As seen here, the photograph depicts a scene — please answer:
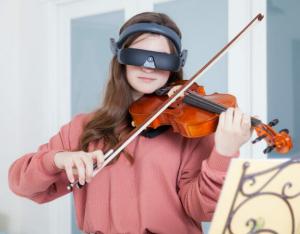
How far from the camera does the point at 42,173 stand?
1.11 meters

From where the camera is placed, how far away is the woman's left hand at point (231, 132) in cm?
91

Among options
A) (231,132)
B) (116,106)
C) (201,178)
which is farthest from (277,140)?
(116,106)

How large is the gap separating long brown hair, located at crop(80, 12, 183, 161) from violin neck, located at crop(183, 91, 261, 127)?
5.7 inches

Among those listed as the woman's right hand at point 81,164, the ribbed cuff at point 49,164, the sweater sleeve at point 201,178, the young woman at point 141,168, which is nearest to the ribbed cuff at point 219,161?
the sweater sleeve at point 201,178

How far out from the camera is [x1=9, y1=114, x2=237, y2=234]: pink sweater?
1099 millimetres

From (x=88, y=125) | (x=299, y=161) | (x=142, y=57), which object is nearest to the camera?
(x=299, y=161)

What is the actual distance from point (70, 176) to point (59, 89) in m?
1.97

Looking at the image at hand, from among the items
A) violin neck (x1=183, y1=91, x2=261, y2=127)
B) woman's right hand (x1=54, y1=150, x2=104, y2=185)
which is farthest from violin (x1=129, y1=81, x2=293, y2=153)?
woman's right hand (x1=54, y1=150, x2=104, y2=185)

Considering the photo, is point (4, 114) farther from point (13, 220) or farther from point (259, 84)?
point (259, 84)

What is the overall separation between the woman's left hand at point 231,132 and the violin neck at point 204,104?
0.11 feet

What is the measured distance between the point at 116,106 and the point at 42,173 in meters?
0.29

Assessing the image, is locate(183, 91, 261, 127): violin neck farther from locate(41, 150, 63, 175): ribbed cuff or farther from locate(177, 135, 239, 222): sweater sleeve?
locate(41, 150, 63, 175): ribbed cuff

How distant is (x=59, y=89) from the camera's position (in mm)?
2865

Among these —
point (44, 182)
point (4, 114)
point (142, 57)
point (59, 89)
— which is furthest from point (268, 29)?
point (4, 114)
